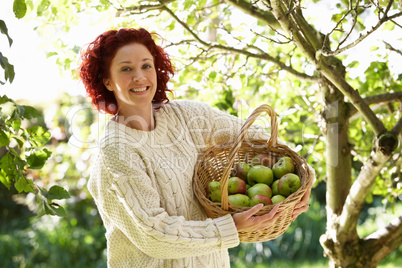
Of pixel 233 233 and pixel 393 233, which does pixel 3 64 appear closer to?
pixel 233 233

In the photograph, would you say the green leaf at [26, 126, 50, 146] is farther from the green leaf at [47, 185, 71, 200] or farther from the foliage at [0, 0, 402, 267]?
the green leaf at [47, 185, 71, 200]

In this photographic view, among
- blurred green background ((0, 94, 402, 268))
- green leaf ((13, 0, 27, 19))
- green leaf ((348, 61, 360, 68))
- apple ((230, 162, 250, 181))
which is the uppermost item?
green leaf ((348, 61, 360, 68))

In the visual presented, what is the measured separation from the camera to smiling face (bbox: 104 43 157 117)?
177 centimetres

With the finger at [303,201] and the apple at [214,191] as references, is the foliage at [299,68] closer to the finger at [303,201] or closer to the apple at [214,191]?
the finger at [303,201]

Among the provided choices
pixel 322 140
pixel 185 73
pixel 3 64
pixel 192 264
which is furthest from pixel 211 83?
pixel 3 64

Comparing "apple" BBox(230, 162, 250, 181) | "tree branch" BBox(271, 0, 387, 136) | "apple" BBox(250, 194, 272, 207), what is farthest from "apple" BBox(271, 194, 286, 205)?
"tree branch" BBox(271, 0, 387, 136)

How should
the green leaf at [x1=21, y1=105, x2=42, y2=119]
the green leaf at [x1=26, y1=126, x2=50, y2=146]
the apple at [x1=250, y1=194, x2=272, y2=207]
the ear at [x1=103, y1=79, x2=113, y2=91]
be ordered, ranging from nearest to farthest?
the green leaf at [x1=21, y1=105, x2=42, y2=119] < the green leaf at [x1=26, y1=126, x2=50, y2=146] < the apple at [x1=250, y1=194, x2=272, y2=207] < the ear at [x1=103, y1=79, x2=113, y2=91]

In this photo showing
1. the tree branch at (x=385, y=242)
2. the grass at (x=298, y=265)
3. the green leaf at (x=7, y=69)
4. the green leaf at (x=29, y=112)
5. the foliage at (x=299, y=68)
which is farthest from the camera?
the grass at (x=298, y=265)

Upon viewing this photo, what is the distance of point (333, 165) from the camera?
2342 millimetres

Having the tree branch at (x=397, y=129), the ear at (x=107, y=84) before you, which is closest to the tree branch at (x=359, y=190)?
the tree branch at (x=397, y=129)

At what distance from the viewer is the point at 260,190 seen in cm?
173

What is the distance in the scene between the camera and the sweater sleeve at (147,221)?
1.52 m

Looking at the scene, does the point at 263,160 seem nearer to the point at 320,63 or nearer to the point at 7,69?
the point at 320,63

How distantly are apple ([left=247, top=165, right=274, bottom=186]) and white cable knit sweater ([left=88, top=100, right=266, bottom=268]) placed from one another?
0.81ft
